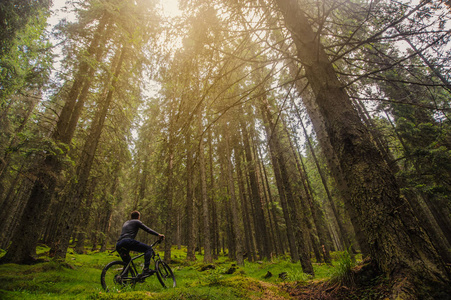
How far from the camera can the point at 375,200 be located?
211cm

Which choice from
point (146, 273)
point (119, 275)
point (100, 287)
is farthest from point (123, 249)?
point (100, 287)

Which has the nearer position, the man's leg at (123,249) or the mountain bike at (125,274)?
the mountain bike at (125,274)

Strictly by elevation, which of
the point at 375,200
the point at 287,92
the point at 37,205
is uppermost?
the point at 287,92

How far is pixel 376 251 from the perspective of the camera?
6.80 feet

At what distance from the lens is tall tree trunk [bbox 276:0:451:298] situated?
1.72m

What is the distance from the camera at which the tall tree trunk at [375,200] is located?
1722 millimetres

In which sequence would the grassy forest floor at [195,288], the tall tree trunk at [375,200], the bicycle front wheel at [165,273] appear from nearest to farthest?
1. the tall tree trunk at [375,200]
2. the grassy forest floor at [195,288]
3. the bicycle front wheel at [165,273]

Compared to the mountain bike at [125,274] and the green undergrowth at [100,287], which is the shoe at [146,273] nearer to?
the mountain bike at [125,274]

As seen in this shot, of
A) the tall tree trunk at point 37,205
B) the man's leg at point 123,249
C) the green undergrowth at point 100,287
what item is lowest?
the green undergrowth at point 100,287

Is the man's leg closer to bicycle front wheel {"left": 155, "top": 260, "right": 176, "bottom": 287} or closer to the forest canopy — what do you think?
bicycle front wheel {"left": 155, "top": 260, "right": 176, "bottom": 287}

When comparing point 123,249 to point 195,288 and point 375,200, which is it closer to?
point 195,288

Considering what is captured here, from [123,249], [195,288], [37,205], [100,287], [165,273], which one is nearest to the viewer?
[195,288]

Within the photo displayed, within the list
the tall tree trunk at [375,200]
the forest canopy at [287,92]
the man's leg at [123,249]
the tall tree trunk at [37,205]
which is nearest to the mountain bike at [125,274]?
the man's leg at [123,249]

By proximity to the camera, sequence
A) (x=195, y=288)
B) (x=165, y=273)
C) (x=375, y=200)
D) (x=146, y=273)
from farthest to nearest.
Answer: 1. (x=165, y=273)
2. (x=146, y=273)
3. (x=195, y=288)
4. (x=375, y=200)
